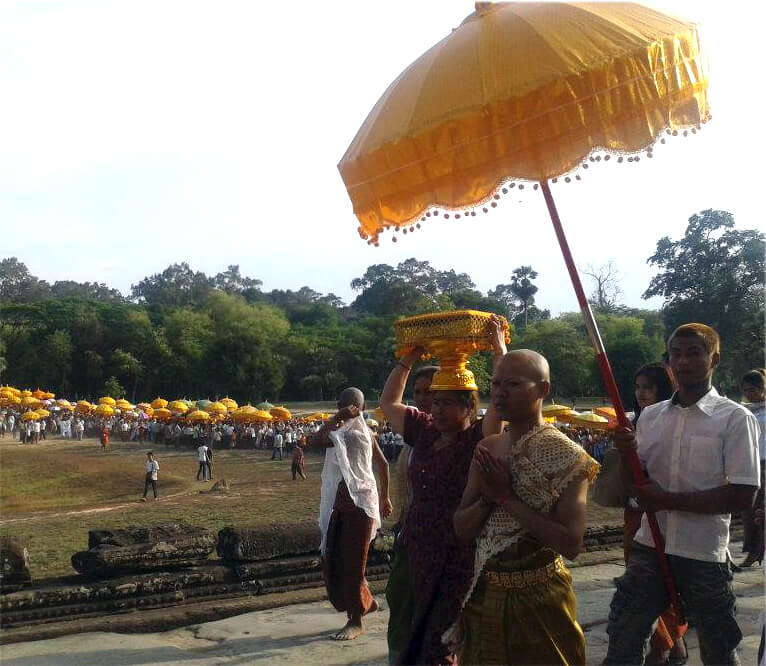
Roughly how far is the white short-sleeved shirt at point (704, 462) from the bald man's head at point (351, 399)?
2.68 m

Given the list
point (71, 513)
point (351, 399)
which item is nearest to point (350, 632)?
point (351, 399)

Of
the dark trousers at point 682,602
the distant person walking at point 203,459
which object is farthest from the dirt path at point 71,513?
the dark trousers at point 682,602

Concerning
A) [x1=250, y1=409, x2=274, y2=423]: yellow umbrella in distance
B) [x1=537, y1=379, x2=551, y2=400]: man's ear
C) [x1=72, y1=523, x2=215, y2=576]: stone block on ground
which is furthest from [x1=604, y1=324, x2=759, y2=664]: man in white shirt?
[x1=250, y1=409, x2=274, y2=423]: yellow umbrella in distance

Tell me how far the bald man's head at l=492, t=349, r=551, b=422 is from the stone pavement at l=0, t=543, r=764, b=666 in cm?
254

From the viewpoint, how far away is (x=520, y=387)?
279cm

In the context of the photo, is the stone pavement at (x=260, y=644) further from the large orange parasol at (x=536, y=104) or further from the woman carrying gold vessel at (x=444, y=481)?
the large orange parasol at (x=536, y=104)

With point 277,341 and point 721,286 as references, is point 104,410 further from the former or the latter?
point 721,286

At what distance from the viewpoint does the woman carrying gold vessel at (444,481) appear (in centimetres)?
357

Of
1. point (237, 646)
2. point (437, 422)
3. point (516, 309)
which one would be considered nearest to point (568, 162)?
point (437, 422)

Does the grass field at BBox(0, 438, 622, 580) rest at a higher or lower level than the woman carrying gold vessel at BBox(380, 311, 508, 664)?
lower

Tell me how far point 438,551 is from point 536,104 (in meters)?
2.06

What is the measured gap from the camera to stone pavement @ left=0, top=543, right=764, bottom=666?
475 centimetres

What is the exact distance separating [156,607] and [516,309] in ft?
243

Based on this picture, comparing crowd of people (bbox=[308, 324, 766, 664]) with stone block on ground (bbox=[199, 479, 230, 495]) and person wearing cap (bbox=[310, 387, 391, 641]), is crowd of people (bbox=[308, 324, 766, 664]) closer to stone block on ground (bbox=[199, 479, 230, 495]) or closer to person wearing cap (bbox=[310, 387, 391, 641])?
person wearing cap (bbox=[310, 387, 391, 641])
